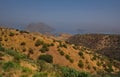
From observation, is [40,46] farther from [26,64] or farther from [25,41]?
[26,64]

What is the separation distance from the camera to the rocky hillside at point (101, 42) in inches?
4411

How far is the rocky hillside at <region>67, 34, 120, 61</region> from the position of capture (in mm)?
112050

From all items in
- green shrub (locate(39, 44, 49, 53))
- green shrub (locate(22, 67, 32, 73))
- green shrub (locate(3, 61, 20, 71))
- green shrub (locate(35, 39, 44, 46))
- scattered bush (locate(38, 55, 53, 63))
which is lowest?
scattered bush (locate(38, 55, 53, 63))

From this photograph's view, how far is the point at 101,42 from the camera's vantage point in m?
125

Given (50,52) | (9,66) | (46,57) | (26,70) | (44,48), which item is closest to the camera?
→ (9,66)

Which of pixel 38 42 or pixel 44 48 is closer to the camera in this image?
pixel 44 48

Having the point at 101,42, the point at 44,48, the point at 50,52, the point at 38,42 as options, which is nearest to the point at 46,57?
the point at 50,52

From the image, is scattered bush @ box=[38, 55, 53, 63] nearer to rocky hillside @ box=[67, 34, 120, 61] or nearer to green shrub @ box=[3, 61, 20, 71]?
green shrub @ box=[3, 61, 20, 71]

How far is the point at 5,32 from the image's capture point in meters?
59.9

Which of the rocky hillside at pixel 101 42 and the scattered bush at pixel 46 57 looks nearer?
the scattered bush at pixel 46 57

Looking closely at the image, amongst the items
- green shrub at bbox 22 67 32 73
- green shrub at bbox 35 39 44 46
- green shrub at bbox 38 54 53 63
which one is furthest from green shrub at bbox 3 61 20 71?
green shrub at bbox 35 39 44 46

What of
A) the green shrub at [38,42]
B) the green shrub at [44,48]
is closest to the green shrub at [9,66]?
the green shrub at [44,48]

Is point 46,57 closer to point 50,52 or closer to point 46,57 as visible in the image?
point 46,57

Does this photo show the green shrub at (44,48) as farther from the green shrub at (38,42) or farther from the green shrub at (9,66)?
the green shrub at (9,66)
